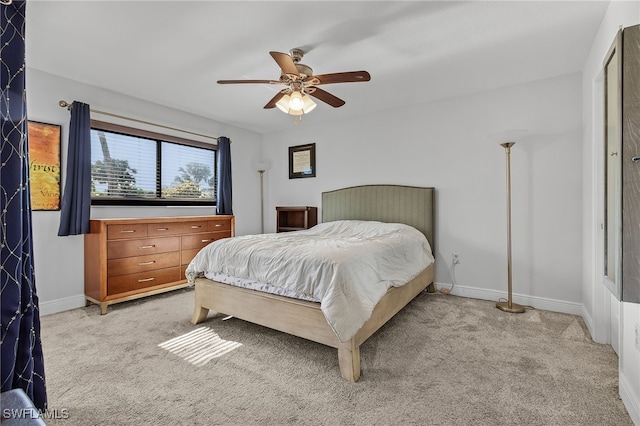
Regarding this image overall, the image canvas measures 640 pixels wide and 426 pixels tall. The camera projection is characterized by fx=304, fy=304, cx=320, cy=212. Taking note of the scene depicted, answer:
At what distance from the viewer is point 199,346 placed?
2354 mm

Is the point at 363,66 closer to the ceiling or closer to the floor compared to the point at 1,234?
closer to the ceiling

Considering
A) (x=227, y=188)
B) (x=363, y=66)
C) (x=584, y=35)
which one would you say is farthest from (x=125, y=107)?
(x=584, y=35)

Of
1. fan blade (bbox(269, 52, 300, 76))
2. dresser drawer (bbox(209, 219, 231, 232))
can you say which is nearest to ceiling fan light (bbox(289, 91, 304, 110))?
fan blade (bbox(269, 52, 300, 76))

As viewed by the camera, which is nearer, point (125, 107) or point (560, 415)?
point (560, 415)

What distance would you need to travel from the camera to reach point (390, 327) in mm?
2699

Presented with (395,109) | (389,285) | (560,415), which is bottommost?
(560,415)

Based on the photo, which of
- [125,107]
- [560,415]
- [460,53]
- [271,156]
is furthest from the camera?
[271,156]

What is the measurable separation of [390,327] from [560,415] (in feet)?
4.25

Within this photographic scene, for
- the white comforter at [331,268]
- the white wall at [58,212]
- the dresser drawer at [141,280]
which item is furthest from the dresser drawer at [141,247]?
the white comforter at [331,268]

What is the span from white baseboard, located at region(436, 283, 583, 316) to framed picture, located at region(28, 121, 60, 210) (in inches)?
174

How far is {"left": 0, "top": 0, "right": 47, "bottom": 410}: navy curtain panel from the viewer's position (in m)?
1.19

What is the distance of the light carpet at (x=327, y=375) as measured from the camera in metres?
1.57

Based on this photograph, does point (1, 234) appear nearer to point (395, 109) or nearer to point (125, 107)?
point (125, 107)

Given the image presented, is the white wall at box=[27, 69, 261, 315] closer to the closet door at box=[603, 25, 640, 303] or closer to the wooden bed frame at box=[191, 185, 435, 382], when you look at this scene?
the wooden bed frame at box=[191, 185, 435, 382]
